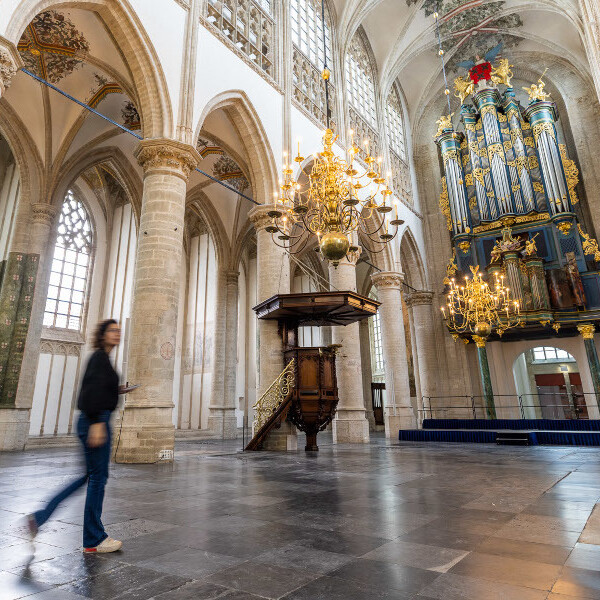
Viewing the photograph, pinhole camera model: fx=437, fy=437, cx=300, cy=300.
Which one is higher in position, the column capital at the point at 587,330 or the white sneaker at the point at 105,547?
the column capital at the point at 587,330

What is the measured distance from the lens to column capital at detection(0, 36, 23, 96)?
20.2 feet

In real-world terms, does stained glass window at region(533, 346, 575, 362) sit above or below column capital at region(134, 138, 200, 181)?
below

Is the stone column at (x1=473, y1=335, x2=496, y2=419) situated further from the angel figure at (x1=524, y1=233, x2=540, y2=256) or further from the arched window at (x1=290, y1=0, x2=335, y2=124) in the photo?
the arched window at (x1=290, y1=0, x2=335, y2=124)

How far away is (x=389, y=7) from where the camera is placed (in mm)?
18656

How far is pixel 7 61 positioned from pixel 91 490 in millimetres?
6524

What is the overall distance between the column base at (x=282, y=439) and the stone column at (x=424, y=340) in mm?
9802

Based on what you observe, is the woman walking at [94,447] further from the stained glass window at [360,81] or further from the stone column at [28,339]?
the stained glass window at [360,81]

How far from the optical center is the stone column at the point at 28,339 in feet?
36.4

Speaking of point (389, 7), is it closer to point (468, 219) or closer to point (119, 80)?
point (468, 219)

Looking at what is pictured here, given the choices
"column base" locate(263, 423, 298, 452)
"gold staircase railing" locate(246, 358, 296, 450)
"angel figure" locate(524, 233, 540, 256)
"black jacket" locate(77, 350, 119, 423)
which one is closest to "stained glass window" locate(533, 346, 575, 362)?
"angel figure" locate(524, 233, 540, 256)

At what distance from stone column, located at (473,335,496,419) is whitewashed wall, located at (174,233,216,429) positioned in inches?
425

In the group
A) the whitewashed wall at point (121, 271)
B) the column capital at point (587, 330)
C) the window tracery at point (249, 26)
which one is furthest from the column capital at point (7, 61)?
the column capital at point (587, 330)

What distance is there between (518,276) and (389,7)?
1264 cm

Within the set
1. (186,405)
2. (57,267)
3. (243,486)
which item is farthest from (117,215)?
(243,486)
